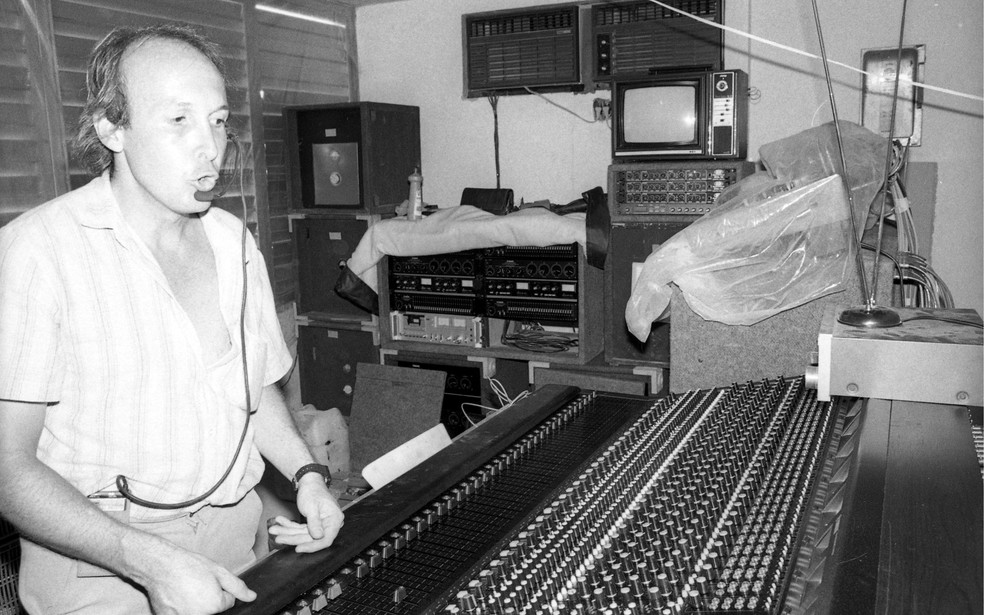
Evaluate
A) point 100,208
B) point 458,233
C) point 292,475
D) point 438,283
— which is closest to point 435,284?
point 438,283

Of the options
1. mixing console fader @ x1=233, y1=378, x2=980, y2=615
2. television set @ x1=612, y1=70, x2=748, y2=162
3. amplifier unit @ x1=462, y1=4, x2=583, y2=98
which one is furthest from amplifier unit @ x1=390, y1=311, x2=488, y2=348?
mixing console fader @ x1=233, y1=378, x2=980, y2=615

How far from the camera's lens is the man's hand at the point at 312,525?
3.82 ft

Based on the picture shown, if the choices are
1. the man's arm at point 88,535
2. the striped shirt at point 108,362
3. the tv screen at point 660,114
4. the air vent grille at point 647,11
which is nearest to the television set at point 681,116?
the tv screen at point 660,114

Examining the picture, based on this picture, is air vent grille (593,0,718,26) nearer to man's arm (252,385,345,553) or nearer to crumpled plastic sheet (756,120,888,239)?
crumpled plastic sheet (756,120,888,239)

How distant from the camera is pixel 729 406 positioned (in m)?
1.70

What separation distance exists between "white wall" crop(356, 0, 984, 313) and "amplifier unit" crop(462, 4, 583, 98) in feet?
0.67

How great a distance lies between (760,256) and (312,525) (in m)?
1.71

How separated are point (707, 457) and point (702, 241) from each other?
1.19m

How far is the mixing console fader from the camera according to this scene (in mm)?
1011

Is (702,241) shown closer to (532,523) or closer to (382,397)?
(532,523)

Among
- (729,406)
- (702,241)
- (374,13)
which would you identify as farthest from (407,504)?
(374,13)

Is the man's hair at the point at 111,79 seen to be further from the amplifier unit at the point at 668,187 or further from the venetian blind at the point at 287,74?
the venetian blind at the point at 287,74

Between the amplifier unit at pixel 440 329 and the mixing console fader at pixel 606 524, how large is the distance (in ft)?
7.52

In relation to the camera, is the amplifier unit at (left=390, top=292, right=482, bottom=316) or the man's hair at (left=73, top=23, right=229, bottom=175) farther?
the amplifier unit at (left=390, top=292, right=482, bottom=316)
